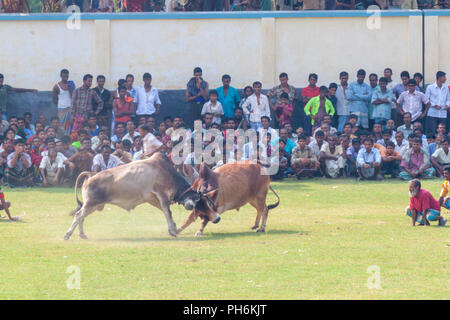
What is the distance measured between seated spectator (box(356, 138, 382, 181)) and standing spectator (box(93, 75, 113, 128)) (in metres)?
6.48

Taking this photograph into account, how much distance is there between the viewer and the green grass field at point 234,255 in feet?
32.9

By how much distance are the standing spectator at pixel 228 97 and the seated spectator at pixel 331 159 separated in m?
2.62

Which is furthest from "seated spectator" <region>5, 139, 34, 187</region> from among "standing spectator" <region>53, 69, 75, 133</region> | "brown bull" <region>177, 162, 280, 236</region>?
"brown bull" <region>177, 162, 280, 236</region>

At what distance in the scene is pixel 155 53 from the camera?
2441 cm

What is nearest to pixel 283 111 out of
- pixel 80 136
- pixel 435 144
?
pixel 435 144

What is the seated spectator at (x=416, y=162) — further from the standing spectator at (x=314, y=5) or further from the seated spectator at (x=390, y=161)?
the standing spectator at (x=314, y=5)

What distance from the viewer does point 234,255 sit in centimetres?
1209

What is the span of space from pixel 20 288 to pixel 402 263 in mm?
4683

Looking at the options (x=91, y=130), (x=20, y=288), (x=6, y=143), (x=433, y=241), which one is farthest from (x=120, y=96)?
(x=20, y=288)

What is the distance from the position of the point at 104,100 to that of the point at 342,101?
600 centimetres

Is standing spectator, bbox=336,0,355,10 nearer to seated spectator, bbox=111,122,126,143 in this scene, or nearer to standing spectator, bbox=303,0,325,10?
standing spectator, bbox=303,0,325,10

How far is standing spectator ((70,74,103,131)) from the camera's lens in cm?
2270

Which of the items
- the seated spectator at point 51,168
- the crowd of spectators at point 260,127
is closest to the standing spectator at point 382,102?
the crowd of spectators at point 260,127

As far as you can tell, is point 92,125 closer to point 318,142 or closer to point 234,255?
point 318,142
